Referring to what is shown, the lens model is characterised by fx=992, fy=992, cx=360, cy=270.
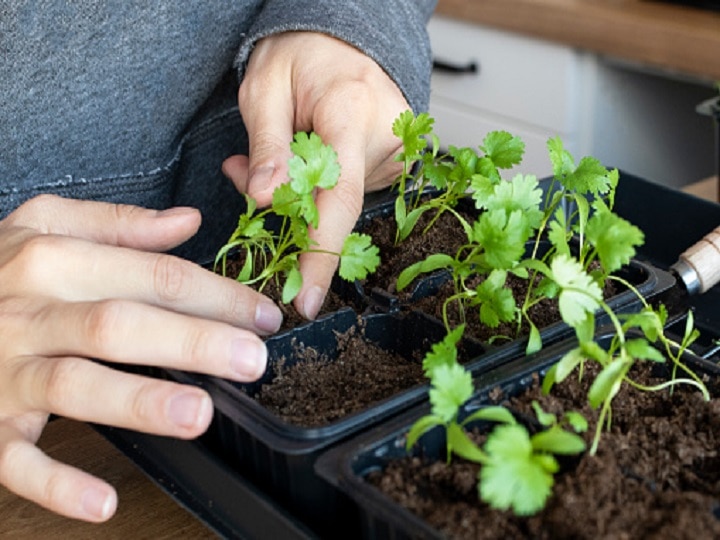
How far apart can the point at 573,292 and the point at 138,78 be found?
0.79 metres

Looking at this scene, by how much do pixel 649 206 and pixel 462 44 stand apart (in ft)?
5.29

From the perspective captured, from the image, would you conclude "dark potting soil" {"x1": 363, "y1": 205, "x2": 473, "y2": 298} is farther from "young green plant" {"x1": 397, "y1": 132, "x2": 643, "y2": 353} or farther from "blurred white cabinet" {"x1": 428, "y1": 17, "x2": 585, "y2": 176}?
"blurred white cabinet" {"x1": 428, "y1": 17, "x2": 585, "y2": 176}

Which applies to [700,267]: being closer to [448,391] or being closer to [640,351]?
[640,351]

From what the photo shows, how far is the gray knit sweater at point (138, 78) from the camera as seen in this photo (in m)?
1.24

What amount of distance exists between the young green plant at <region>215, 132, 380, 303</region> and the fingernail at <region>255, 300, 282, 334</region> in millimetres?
16

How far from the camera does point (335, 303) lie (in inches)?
38.8

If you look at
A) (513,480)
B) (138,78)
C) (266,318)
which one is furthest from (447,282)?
(138,78)

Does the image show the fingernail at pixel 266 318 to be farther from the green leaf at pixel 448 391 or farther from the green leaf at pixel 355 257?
the green leaf at pixel 448 391

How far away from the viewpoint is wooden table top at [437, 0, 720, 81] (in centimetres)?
207

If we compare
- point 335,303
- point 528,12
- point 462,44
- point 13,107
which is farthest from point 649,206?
point 462,44

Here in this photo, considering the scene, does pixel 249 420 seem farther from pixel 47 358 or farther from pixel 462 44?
pixel 462 44

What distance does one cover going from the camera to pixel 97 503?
0.79 metres

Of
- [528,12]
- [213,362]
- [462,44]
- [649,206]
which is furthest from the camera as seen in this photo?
[462,44]

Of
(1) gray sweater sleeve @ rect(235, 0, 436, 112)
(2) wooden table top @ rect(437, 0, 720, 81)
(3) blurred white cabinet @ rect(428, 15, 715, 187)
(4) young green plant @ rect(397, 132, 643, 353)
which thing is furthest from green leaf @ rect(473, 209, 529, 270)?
(3) blurred white cabinet @ rect(428, 15, 715, 187)
